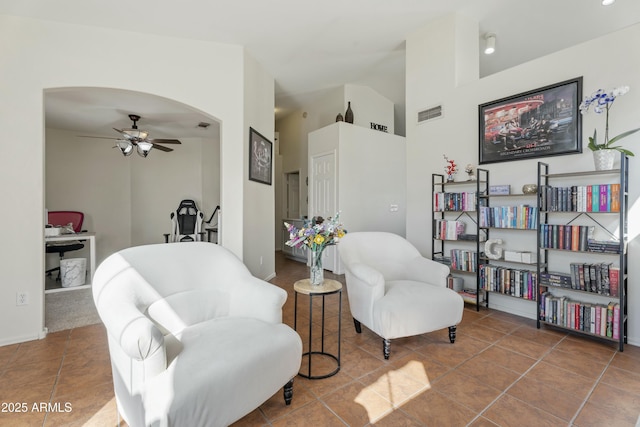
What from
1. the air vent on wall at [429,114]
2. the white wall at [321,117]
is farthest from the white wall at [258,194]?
the air vent on wall at [429,114]

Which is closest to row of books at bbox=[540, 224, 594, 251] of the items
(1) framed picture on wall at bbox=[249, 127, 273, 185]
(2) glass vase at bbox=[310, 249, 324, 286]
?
(2) glass vase at bbox=[310, 249, 324, 286]

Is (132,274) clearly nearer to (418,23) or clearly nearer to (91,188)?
(418,23)

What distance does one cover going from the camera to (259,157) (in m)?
4.20

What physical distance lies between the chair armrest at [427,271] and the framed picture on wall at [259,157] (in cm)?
230

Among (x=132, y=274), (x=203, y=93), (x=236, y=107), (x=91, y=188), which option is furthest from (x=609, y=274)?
(x=91, y=188)

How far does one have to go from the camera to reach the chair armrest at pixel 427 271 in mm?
2535

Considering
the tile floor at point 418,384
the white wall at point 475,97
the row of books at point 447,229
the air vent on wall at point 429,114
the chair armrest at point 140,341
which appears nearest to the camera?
the chair armrest at point 140,341

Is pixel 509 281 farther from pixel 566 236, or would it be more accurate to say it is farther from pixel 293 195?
pixel 293 195

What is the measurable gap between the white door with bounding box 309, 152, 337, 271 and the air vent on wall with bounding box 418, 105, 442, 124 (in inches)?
61.9

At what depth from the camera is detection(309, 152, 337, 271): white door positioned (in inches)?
199

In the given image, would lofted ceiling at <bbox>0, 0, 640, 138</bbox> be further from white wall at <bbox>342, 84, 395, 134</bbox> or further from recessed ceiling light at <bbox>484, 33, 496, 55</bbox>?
white wall at <bbox>342, 84, 395, 134</bbox>

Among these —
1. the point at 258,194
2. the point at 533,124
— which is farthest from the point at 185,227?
the point at 533,124

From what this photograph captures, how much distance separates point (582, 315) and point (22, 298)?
4770 mm

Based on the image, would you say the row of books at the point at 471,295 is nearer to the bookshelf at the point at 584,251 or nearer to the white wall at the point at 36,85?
the bookshelf at the point at 584,251
